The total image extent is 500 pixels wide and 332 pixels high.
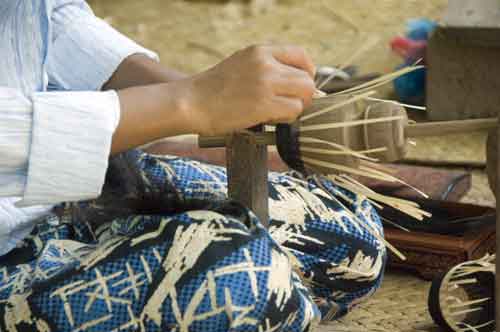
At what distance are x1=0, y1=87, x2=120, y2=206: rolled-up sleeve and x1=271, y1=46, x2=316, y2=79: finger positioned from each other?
0.75ft

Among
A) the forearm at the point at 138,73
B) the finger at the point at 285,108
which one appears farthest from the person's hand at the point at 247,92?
the forearm at the point at 138,73

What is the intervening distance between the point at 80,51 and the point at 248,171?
549 millimetres

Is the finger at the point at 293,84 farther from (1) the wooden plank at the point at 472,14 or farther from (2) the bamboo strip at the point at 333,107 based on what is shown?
(1) the wooden plank at the point at 472,14

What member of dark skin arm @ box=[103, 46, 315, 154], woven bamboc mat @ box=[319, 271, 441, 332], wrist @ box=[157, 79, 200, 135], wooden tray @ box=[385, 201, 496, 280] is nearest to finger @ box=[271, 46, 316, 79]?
dark skin arm @ box=[103, 46, 315, 154]

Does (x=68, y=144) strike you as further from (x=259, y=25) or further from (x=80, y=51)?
(x=259, y=25)

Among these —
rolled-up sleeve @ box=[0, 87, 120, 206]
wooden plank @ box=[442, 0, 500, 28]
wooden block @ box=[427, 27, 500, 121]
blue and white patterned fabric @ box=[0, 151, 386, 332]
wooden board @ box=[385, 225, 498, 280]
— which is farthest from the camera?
wooden block @ box=[427, 27, 500, 121]

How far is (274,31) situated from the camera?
13.9 feet

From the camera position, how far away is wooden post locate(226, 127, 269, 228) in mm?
1471

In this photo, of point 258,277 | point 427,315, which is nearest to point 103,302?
point 258,277

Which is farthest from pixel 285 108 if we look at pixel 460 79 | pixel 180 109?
pixel 460 79

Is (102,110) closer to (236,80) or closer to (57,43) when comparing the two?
(236,80)

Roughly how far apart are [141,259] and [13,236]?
309mm

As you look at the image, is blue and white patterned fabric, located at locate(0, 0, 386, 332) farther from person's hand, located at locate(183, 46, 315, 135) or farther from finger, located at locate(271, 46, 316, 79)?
finger, located at locate(271, 46, 316, 79)

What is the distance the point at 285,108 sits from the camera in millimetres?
1302
